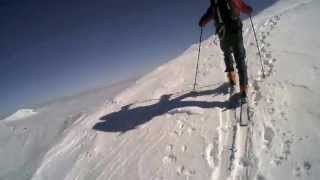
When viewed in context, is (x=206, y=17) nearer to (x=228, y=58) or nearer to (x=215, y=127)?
(x=228, y=58)

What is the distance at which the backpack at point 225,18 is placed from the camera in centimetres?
750

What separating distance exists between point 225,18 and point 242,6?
575mm

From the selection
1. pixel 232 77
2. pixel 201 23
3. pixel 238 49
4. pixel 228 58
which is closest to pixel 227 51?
pixel 228 58

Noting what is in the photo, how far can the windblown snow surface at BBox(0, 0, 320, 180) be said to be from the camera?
6.20 m

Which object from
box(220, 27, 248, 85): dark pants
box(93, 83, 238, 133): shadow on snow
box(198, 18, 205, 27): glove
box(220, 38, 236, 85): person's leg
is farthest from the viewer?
box(93, 83, 238, 133): shadow on snow

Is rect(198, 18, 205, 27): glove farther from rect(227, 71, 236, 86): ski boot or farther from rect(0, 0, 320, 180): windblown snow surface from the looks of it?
rect(0, 0, 320, 180): windblown snow surface

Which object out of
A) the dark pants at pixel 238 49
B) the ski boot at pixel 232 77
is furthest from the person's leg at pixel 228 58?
the dark pants at pixel 238 49

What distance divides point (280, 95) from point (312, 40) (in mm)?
3816

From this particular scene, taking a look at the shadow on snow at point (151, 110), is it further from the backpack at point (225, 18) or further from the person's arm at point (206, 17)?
the person's arm at point (206, 17)

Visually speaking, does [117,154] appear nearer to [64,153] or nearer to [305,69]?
[64,153]

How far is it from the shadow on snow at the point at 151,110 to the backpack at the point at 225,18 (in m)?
2.09

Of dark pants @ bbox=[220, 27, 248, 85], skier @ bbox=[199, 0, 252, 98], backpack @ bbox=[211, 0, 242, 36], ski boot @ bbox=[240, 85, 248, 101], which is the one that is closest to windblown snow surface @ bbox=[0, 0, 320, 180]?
ski boot @ bbox=[240, 85, 248, 101]

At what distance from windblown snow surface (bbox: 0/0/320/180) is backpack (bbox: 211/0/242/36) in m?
2.12

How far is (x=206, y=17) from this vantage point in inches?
328
